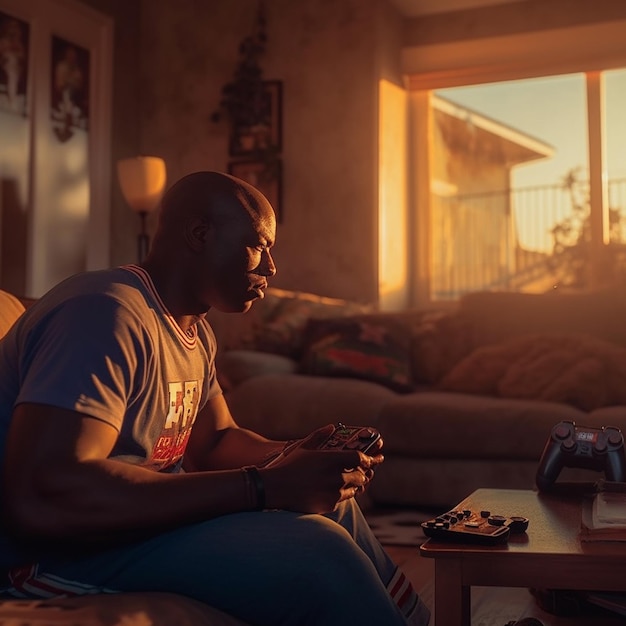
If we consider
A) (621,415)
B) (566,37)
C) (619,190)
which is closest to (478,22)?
(566,37)

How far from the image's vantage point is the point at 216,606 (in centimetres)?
102

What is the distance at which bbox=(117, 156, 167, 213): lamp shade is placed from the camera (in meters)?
5.02

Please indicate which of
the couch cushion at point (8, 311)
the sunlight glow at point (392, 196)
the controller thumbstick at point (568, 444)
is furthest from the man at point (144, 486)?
the sunlight glow at point (392, 196)

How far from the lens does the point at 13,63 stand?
5.00 meters

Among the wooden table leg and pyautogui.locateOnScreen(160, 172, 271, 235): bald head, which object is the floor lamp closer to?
pyautogui.locateOnScreen(160, 172, 271, 235): bald head

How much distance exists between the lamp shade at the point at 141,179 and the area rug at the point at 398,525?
101 inches

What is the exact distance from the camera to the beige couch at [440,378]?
123 inches

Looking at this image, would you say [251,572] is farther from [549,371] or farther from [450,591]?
[549,371]

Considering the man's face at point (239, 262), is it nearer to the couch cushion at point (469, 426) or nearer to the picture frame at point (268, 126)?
the couch cushion at point (469, 426)

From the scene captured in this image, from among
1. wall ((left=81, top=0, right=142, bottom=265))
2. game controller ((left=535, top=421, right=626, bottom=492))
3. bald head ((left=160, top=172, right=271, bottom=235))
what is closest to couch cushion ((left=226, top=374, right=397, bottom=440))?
game controller ((left=535, top=421, right=626, bottom=492))

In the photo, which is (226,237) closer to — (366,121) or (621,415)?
(621,415)

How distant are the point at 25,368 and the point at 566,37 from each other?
15.7 ft

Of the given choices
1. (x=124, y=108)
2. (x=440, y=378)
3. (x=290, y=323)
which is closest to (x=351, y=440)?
(x=440, y=378)

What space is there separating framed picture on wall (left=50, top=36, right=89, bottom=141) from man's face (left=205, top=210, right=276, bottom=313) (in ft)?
14.4
